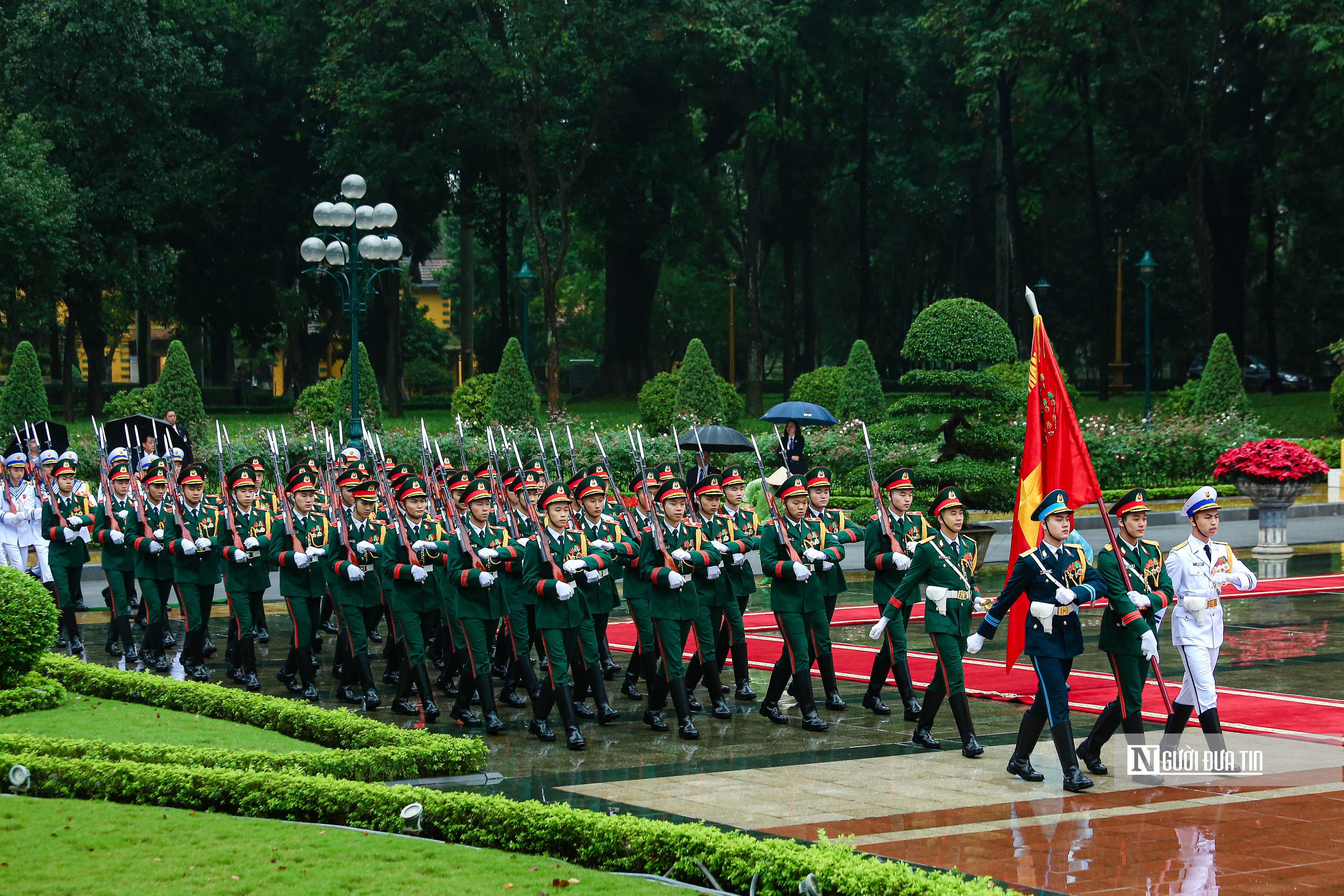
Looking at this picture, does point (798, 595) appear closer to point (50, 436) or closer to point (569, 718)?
point (569, 718)

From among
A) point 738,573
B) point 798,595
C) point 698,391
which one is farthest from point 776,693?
point 698,391

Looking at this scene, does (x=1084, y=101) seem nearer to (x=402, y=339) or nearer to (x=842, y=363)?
(x=842, y=363)

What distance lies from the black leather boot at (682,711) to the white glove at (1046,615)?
8.91 feet

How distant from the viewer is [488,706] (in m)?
10.5

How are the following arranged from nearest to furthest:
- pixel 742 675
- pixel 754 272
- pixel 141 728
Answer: pixel 141 728, pixel 742 675, pixel 754 272

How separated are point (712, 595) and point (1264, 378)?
160 ft

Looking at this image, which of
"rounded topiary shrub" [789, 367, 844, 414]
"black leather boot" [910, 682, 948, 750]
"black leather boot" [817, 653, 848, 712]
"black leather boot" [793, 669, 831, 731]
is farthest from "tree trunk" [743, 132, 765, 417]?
"black leather boot" [910, 682, 948, 750]

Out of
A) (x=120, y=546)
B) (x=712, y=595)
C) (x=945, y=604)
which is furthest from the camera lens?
(x=120, y=546)

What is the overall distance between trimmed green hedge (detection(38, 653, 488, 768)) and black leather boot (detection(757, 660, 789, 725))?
2408mm

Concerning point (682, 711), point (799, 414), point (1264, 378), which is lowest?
point (682, 711)

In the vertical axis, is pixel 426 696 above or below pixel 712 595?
below

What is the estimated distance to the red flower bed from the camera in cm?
2044

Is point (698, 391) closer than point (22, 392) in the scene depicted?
No

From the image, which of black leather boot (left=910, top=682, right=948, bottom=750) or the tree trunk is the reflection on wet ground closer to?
black leather boot (left=910, top=682, right=948, bottom=750)
